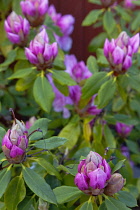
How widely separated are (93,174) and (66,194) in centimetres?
14

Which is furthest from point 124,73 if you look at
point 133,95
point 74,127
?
point 133,95

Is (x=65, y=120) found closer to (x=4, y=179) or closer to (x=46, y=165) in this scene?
(x=46, y=165)

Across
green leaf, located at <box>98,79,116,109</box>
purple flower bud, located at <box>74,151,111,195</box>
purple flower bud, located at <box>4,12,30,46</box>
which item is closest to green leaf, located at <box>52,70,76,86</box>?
green leaf, located at <box>98,79,116,109</box>

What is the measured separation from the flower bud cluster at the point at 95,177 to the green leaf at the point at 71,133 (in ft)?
2.42

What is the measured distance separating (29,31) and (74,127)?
490 millimetres

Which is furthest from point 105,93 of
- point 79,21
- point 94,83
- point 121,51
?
point 79,21

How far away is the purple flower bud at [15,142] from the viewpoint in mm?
955

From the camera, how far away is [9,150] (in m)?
0.97

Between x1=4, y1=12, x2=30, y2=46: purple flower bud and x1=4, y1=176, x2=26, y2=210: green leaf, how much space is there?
0.75 meters

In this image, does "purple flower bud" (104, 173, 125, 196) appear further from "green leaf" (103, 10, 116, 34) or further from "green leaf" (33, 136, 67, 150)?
"green leaf" (103, 10, 116, 34)

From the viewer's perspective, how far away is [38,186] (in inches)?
38.3

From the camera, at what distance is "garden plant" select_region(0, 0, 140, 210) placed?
3.20ft

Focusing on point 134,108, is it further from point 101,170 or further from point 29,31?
point 101,170

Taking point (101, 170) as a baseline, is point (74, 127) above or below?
below
